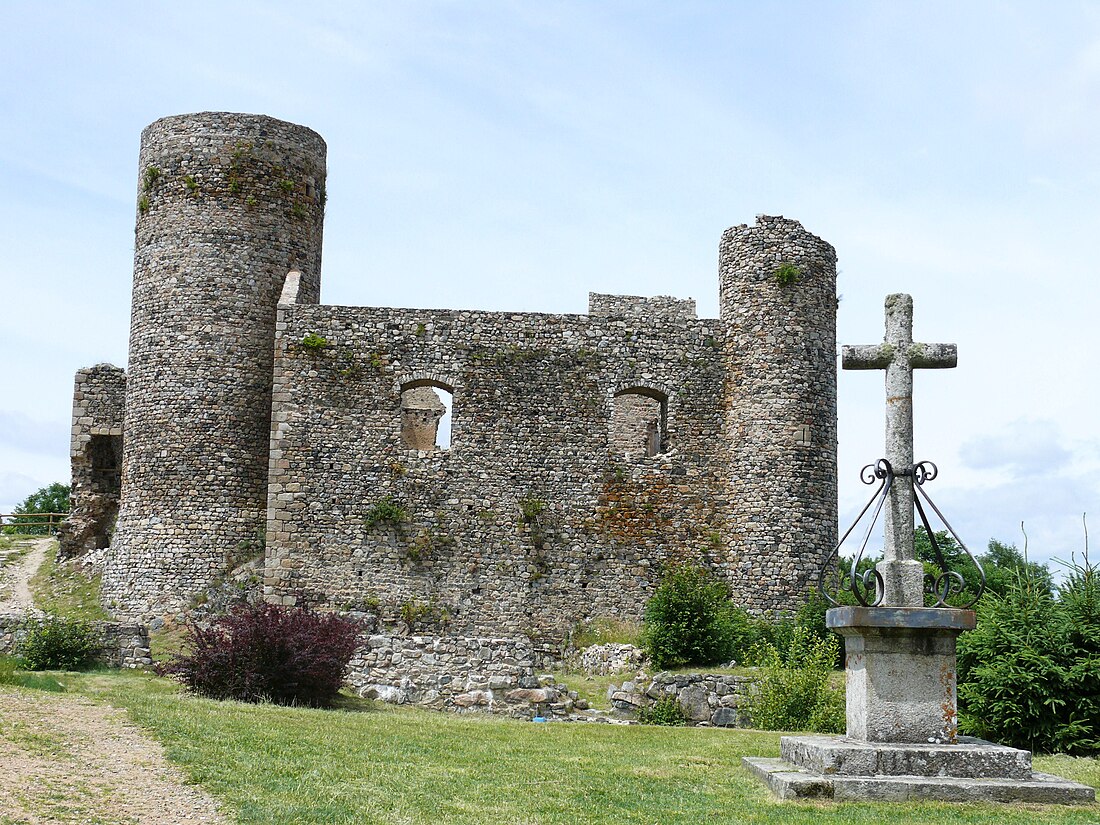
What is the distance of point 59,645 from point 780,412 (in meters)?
13.8

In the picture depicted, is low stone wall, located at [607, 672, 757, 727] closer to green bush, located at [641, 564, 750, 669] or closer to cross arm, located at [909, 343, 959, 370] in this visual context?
green bush, located at [641, 564, 750, 669]

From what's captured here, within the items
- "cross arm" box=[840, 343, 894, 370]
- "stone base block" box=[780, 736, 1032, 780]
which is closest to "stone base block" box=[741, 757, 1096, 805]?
"stone base block" box=[780, 736, 1032, 780]

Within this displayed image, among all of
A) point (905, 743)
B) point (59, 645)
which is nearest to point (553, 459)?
point (59, 645)

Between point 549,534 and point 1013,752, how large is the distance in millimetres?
14659

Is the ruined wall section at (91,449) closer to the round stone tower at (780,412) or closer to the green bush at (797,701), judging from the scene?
the round stone tower at (780,412)

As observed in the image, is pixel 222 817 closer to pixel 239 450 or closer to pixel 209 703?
pixel 209 703

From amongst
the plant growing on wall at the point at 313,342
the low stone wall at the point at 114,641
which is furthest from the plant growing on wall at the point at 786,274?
A: the low stone wall at the point at 114,641

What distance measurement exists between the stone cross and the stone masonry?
41.5 ft

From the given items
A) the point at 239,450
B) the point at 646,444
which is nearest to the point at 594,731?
the point at 239,450

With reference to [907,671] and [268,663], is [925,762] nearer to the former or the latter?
[907,671]

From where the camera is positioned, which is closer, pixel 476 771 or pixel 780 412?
pixel 476 771

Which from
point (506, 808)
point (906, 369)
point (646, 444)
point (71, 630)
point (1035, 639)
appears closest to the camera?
point (506, 808)

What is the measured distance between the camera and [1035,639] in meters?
14.1

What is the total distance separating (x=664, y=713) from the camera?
60.3ft
